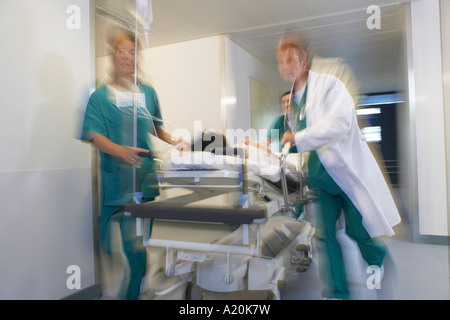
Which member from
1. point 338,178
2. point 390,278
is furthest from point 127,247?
point 390,278

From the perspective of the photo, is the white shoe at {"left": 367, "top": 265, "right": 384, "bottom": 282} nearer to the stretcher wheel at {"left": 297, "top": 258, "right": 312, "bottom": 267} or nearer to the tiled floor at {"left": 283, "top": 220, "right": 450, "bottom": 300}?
the tiled floor at {"left": 283, "top": 220, "right": 450, "bottom": 300}

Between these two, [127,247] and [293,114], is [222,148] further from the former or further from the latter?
[127,247]

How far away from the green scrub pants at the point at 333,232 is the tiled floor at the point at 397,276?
41mm

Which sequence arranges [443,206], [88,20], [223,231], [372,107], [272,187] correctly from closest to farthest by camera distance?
1. [223,231]
2. [272,187]
3. [372,107]
4. [88,20]
5. [443,206]

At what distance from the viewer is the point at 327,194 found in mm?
1440

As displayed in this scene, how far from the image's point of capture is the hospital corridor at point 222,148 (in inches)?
49.5

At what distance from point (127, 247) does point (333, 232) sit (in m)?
1.07

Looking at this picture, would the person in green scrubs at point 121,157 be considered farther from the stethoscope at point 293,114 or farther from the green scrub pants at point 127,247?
the stethoscope at point 293,114

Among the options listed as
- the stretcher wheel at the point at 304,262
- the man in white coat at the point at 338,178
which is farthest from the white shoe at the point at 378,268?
the stretcher wheel at the point at 304,262

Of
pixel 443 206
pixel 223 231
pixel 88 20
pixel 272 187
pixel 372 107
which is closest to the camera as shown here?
pixel 223 231

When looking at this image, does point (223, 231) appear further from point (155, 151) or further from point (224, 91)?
point (224, 91)

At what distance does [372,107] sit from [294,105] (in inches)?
15.0

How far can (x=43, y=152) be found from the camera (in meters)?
1.37

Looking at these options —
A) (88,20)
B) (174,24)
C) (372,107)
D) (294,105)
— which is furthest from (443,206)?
(88,20)
